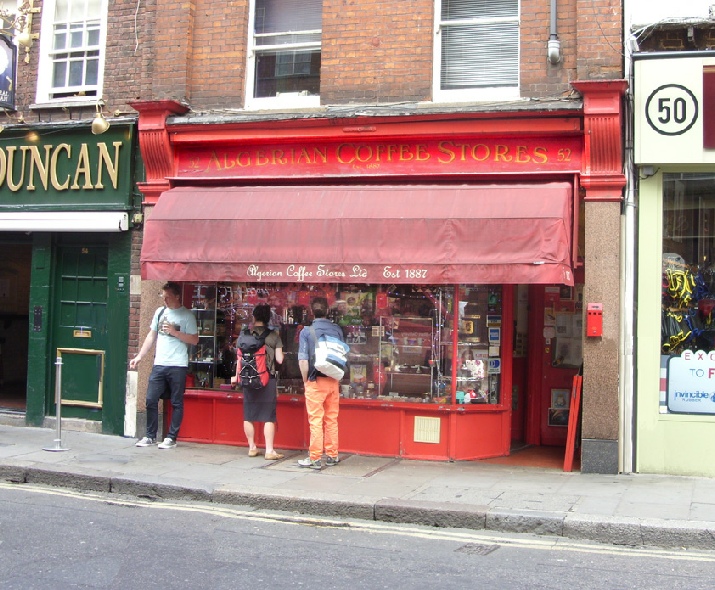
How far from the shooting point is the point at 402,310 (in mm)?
9953

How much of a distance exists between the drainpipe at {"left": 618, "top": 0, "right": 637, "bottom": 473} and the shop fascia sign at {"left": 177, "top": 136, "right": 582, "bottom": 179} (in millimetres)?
568

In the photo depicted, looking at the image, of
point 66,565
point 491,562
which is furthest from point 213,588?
point 491,562

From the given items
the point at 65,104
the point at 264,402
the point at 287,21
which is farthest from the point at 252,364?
the point at 65,104

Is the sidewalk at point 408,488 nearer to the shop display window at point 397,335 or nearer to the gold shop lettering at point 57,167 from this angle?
the shop display window at point 397,335

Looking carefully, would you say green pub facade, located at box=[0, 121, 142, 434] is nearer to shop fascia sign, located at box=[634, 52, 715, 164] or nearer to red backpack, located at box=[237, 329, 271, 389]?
red backpack, located at box=[237, 329, 271, 389]

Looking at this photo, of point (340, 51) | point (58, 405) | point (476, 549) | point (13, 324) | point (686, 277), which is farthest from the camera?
point (13, 324)

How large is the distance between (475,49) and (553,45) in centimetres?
110

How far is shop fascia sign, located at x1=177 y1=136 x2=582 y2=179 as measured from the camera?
368 inches

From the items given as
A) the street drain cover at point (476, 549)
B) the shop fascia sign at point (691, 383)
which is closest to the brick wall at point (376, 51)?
the shop fascia sign at point (691, 383)

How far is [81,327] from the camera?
1134 cm

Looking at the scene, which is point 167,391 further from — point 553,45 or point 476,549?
point 553,45

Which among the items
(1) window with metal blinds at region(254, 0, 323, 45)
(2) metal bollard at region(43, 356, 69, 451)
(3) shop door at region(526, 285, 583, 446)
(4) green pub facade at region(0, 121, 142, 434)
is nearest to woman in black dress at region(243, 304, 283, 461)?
(2) metal bollard at region(43, 356, 69, 451)

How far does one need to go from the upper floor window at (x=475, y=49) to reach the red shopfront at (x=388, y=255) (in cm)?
82

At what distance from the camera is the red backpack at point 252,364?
9.34m
